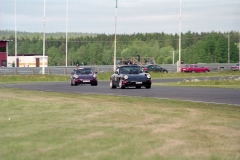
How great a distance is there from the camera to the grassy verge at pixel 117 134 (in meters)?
10.7

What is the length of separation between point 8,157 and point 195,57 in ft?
570

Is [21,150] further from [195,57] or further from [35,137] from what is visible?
[195,57]

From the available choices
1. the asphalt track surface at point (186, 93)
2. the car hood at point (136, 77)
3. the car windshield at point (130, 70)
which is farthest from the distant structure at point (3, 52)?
the asphalt track surface at point (186, 93)

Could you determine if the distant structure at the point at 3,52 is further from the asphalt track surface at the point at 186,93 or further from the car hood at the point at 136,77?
the asphalt track surface at the point at 186,93

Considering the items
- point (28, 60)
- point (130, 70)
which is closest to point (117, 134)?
point (130, 70)

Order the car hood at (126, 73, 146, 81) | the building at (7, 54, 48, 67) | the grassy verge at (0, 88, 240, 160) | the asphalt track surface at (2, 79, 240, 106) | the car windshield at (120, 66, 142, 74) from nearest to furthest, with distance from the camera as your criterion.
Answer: the grassy verge at (0, 88, 240, 160), the asphalt track surface at (2, 79, 240, 106), the car hood at (126, 73, 146, 81), the car windshield at (120, 66, 142, 74), the building at (7, 54, 48, 67)

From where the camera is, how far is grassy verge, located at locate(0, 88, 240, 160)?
10.7m

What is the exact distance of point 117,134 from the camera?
12.8 metres

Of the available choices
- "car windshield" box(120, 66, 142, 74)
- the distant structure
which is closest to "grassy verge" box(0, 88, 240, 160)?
"car windshield" box(120, 66, 142, 74)

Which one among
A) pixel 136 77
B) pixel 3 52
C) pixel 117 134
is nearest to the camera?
pixel 117 134

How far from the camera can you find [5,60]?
383 feet

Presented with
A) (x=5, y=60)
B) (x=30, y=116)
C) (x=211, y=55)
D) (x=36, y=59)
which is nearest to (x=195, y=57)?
(x=211, y=55)

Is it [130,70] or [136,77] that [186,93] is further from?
[130,70]

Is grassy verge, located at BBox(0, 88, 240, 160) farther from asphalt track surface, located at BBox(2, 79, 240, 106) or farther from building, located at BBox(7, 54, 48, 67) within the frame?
building, located at BBox(7, 54, 48, 67)
